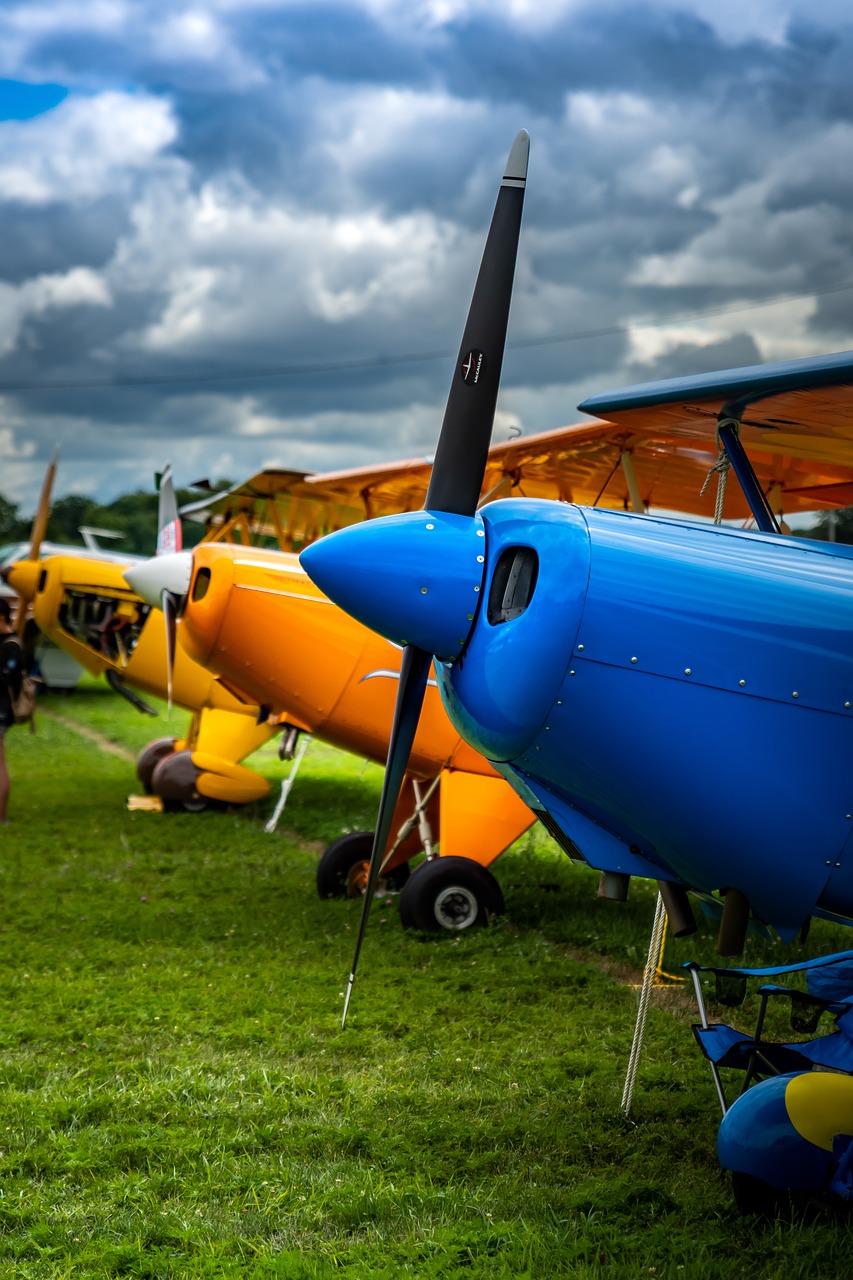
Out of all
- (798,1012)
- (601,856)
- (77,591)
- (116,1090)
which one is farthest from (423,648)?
(77,591)

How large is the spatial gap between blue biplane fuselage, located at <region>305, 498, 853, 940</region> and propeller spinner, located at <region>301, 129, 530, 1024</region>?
0.04ft

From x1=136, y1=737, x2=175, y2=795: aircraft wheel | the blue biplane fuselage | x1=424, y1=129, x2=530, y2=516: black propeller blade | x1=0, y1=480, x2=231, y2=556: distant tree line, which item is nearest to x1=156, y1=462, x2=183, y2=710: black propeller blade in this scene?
x1=136, y1=737, x2=175, y2=795: aircraft wheel

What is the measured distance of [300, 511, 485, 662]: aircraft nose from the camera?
368 cm

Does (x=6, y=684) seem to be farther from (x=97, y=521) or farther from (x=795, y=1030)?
(x=97, y=521)

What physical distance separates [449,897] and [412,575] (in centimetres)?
391

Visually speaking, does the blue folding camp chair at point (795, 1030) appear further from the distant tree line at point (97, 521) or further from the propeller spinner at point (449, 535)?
the distant tree line at point (97, 521)

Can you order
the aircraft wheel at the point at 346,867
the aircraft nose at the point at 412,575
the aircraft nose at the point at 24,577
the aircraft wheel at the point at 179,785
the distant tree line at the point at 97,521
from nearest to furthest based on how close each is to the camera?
the aircraft nose at the point at 412,575 → the aircraft wheel at the point at 346,867 → the aircraft wheel at the point at 179,785 → the aircraft nose at the point at 24,577 → the distant tree line at the point at 97,521

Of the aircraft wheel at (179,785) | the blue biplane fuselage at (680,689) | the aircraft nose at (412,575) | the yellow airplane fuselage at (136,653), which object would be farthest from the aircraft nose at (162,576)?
the blue biplane fuselage at (680,689)

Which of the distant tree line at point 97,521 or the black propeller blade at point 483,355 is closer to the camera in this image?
the black propeller blade at point 483,355

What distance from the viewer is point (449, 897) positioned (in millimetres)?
7156

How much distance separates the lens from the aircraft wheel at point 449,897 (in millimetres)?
7070

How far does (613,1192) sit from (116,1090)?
2.02m

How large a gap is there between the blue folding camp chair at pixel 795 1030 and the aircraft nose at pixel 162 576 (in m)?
7.55

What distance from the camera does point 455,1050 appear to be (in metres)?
5.15
